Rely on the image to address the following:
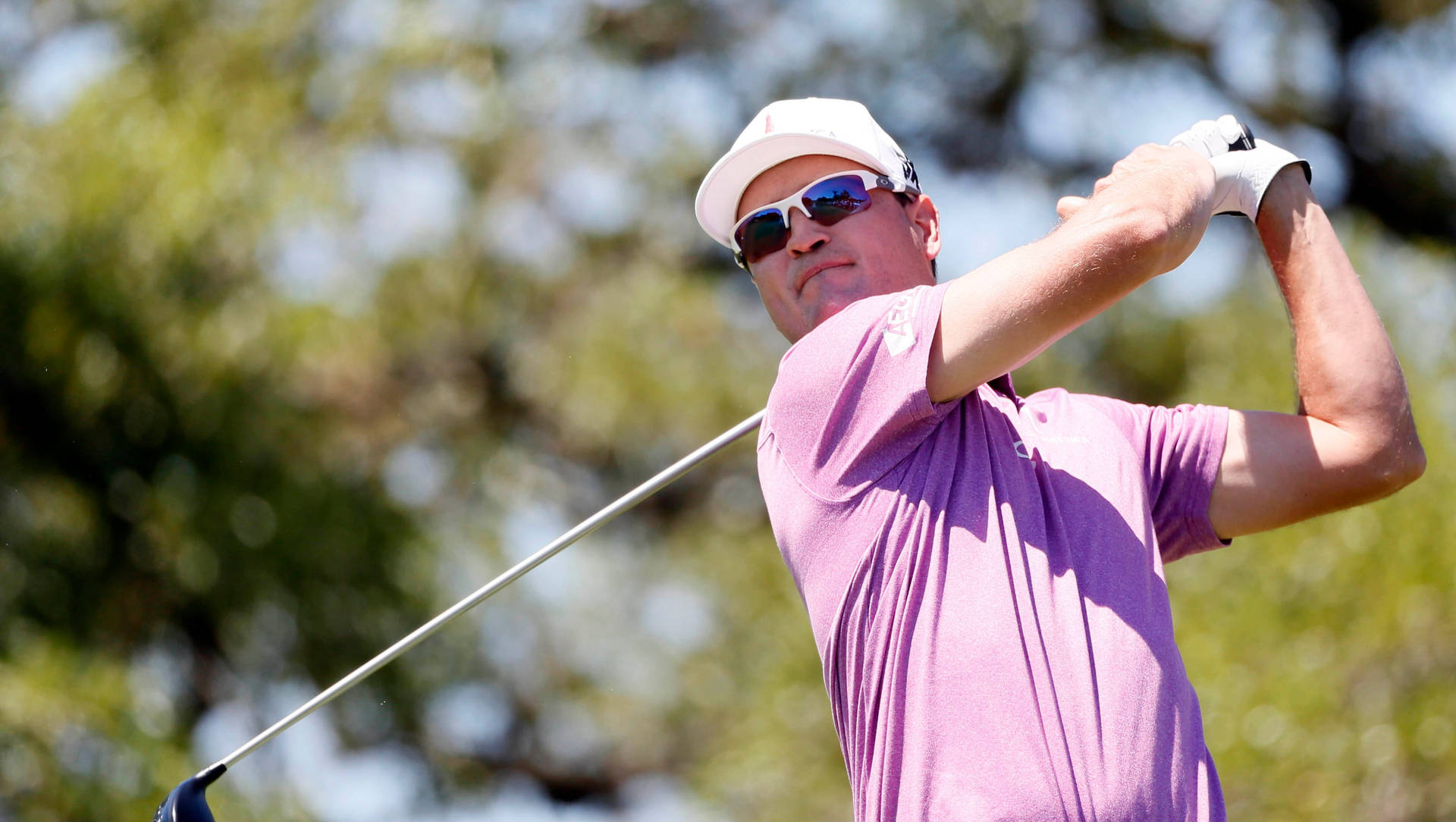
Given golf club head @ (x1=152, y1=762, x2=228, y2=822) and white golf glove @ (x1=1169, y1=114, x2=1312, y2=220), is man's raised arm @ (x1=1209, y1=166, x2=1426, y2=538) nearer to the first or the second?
white golf glove @ (x1=1169, y1=114, x2=1312, y2=220)

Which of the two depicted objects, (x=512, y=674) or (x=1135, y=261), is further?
(x=512, y=674)

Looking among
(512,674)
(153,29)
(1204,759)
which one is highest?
(153,29)

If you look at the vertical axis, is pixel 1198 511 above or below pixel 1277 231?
below

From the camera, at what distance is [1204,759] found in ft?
4.09

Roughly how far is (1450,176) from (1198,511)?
19.4 feet

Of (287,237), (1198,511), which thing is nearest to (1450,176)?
(287,237)

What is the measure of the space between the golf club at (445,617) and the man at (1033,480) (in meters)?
0.12

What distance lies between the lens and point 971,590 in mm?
1244

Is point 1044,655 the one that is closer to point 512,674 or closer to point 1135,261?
point 1135,261

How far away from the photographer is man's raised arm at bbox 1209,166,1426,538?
1460 millimetres

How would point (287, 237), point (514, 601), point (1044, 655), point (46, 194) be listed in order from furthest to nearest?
point (514, 601)
point (287, 237)
point (46, 194)
point (1044, 655)

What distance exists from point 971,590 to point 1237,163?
512 mm

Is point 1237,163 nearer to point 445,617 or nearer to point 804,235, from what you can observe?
point 804,235

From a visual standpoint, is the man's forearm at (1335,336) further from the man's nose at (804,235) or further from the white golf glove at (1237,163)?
the man's nose at (804,235)
